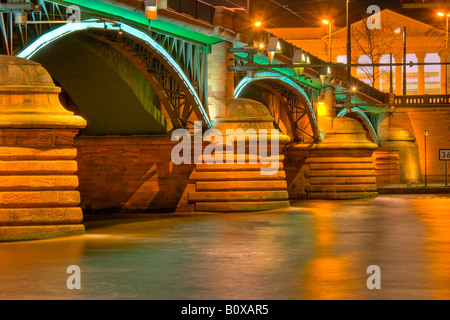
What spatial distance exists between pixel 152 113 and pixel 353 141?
56.0 feet

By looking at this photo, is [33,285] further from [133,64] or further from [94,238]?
[133,64]

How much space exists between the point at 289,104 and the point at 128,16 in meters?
21.4

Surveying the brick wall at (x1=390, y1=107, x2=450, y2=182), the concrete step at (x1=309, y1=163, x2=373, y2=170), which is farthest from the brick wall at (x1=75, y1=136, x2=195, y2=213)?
the brick wall at (x1=390, y1=107, x2=450, y2=182)

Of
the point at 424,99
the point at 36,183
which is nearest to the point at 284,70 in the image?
the point at 36,183

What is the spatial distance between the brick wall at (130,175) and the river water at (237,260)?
5.84m

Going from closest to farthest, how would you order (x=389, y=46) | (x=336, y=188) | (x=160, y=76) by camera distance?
(x=160, y=76) < (x=336, y=188) < (x=389, y=46)

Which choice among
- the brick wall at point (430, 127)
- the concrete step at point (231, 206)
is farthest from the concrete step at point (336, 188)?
the brick wall at point (430, 127)

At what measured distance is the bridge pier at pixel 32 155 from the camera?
22.0 metres

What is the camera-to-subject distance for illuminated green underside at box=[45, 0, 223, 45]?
25.5 m

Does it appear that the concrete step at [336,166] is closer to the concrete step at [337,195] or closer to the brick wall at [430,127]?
the concrete step at [337,195]

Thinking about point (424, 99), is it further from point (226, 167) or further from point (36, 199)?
point (36, 199)

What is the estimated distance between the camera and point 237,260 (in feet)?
60.2

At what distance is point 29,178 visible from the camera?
72.7 ft
